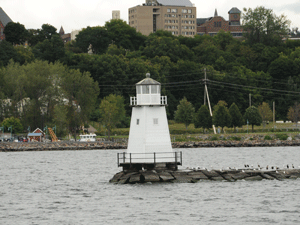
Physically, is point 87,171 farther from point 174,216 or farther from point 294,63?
point 294,63

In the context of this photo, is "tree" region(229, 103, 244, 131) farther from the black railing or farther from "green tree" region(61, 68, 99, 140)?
the black railing

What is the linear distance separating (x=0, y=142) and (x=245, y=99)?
61.9 metres

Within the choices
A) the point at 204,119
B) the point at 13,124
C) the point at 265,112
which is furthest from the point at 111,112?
the point at 265,112

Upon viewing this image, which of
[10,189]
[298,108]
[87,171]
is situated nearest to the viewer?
[10,189]

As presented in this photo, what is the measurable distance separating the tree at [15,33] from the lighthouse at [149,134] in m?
127

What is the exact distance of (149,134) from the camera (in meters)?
42.0

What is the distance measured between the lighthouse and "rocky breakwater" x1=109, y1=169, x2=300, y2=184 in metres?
0.97

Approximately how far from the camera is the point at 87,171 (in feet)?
→ 204

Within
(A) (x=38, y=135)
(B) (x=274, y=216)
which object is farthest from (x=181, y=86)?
(B) (x=274, y=216)

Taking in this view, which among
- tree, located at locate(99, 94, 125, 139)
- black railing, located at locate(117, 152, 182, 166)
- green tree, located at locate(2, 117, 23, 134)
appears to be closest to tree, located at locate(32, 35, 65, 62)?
tree, located at locate(99, 94, 125, 139)

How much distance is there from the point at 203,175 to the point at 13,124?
64455mm

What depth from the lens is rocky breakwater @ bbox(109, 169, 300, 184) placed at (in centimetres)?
4316

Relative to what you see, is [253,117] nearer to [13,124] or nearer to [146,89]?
[13,124]

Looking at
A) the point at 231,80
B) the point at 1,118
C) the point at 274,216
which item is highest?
the point at 231,80
